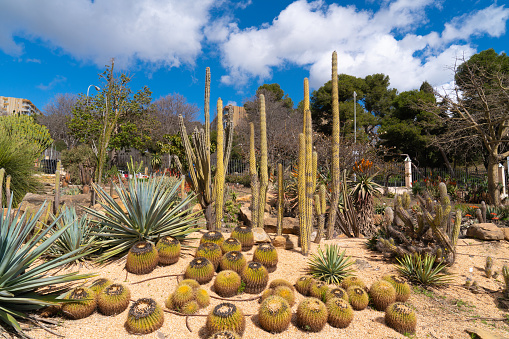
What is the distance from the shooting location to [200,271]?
3.95 meters

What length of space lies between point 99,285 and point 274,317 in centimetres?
209

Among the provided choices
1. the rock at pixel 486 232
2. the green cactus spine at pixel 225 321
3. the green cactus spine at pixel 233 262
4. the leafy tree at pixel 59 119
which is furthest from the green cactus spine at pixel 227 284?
the leafy tree at pixel 59 119

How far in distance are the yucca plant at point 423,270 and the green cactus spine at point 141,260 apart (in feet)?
12.6

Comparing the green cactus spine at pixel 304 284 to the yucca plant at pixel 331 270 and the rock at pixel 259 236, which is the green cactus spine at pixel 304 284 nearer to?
the yucca plant at pixel 331 270

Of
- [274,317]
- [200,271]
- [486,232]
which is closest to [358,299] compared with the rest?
[274,317]

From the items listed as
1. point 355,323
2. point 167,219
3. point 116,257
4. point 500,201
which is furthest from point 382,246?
point 500,201

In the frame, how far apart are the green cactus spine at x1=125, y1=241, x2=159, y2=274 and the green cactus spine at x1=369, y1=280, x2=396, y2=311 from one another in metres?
2.99

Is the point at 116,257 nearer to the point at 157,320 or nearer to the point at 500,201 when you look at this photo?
the point at 157,320

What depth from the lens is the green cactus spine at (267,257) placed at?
441 centimetres

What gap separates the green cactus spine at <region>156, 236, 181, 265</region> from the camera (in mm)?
4352

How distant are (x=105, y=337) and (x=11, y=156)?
917cm

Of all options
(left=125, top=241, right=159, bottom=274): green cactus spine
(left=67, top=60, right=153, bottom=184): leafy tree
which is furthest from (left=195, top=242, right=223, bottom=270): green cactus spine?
(left=67, top=60, right=153, bottom=184): leafy tree

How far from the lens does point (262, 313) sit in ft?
10.7

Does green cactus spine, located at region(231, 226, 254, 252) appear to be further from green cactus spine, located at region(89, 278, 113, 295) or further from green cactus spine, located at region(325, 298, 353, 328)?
green cactus spine, located at region(89, 278, 113, 295)
